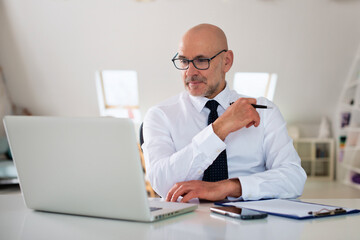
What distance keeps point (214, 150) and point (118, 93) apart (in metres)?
6.24

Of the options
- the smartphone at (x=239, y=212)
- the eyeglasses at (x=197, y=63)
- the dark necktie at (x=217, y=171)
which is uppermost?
the eyeglasses at (x=197, y=63)

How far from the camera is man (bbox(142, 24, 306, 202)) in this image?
1.70 metres

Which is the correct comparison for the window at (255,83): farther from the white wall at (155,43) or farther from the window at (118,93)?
the window at (118,93)

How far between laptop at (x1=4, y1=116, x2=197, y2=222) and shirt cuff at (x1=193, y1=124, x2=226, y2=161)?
0.44m

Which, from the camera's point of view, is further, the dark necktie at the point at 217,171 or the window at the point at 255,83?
the window at the point at 255,83

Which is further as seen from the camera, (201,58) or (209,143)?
(201,58)

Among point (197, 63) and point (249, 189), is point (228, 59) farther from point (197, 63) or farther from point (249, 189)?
point (249, 189)

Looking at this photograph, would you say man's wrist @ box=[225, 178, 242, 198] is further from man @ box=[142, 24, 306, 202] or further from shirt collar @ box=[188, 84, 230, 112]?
shirt collar @ box=[188, 84, 230, 112]

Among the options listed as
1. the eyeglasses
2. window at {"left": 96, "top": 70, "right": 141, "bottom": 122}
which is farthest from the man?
window at {"left": 96, "top": 70, "right": 141, "bottom": 122}

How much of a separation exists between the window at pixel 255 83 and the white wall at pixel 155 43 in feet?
0.71

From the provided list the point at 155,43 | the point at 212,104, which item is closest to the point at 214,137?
the point at 212,104

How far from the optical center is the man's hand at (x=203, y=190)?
1.51 meters

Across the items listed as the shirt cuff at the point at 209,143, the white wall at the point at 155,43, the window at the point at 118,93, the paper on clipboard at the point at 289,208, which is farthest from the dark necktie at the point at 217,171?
the window at the point at 118,93

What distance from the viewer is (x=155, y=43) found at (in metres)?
6.49
